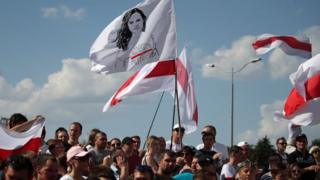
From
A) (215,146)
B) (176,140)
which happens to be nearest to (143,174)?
(215,146)

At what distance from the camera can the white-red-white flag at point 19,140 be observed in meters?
7.87

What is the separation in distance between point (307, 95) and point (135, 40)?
340 centimetres

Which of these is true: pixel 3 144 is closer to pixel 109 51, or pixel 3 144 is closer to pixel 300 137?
pixel 109 51

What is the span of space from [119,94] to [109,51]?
91 centimetres

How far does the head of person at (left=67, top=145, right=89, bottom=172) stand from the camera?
706 cm

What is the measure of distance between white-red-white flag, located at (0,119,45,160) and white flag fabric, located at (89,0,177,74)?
9.74ft

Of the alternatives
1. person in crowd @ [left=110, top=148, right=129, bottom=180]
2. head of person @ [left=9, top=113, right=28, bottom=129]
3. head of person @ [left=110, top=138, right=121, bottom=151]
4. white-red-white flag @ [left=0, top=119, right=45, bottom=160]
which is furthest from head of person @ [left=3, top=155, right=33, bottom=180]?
head of person @ [left=110, top=138, right=121, bottom=151]

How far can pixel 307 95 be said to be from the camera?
1073cm

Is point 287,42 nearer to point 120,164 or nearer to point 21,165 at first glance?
point 120,164

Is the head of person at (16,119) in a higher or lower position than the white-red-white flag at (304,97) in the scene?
lower

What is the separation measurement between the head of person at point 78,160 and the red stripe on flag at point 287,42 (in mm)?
6850

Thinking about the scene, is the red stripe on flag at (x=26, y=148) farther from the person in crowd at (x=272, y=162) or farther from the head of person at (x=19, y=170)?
the person in crowd at (x=272, y=162)

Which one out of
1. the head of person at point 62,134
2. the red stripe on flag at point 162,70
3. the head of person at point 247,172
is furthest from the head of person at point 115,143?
the head of person at point 247,172

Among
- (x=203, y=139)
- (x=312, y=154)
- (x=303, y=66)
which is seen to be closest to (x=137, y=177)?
(x=203, y=139)
